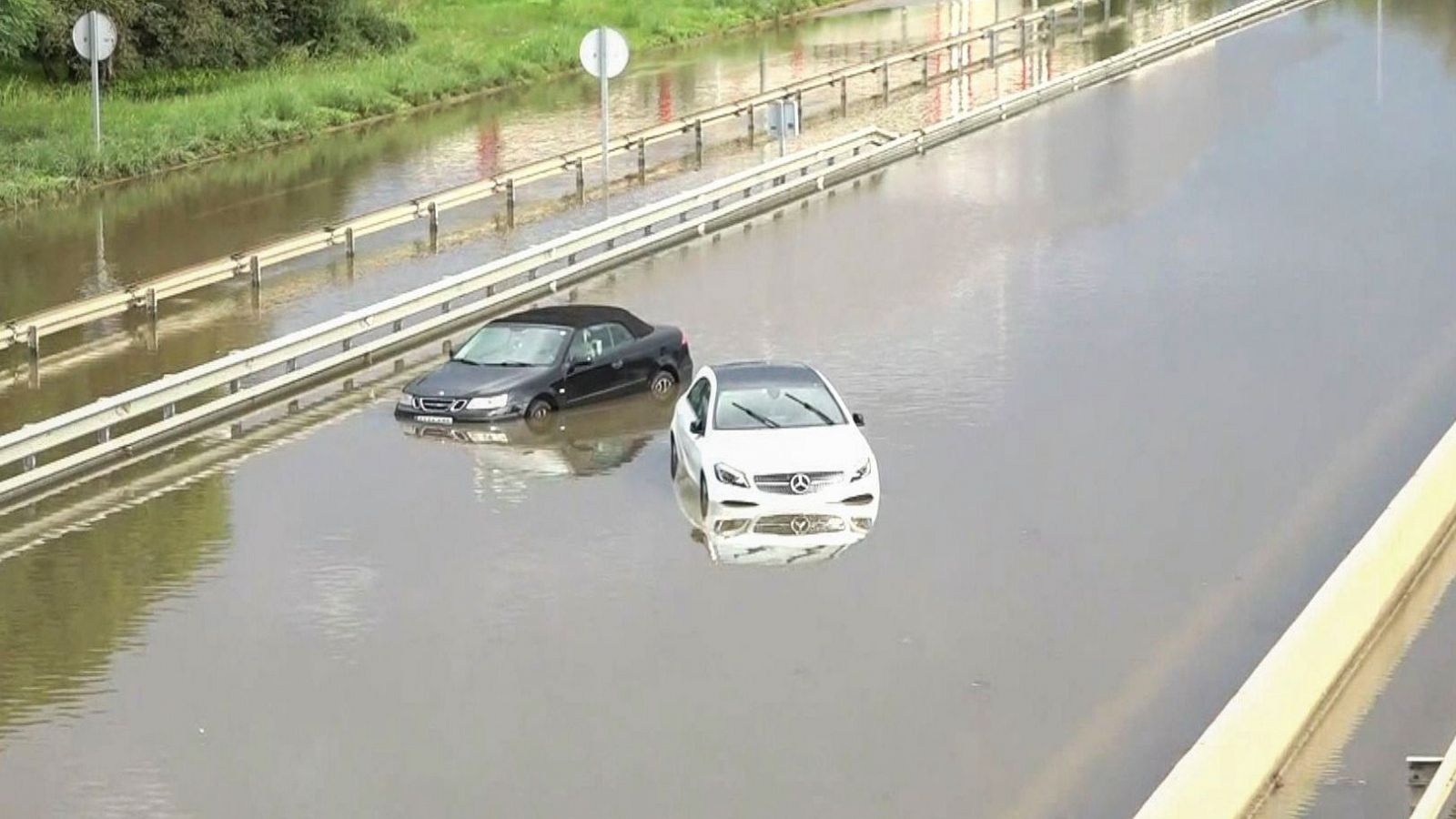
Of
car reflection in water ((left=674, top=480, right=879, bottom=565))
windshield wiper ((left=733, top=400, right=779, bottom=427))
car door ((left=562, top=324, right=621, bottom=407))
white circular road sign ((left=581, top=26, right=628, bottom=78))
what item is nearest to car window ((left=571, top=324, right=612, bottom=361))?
car door ((left=562, top=324, right=621, bottom=407))

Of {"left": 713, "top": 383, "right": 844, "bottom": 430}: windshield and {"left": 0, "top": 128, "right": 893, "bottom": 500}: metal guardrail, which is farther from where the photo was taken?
{"left": 0, "top": 128, "right": 893, "bottom": 500}: metal guardrail

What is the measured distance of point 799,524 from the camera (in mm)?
23094

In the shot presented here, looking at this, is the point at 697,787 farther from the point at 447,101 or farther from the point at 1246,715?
the point at 447,101

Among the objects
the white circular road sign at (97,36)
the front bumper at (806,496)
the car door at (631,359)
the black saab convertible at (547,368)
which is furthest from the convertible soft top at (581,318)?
the white circular road sign at (97,36)

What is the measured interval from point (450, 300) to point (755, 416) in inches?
362

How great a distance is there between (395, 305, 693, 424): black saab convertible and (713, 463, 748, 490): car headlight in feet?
14.7

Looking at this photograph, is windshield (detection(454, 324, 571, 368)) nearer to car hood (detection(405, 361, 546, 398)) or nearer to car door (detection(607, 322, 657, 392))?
car hood (detection(405, 361, 546, 398))

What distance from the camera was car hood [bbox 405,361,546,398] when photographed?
90.0 ft

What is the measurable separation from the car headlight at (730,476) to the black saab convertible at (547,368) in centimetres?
448

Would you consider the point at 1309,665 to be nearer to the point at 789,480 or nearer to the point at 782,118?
the point at 789,480

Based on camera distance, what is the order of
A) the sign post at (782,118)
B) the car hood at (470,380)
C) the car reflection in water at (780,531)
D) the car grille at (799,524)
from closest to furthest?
1. the car reflection in water at (780,531)
2. the car grille at (799,524)
3. the car hood at (470,380)
4. the sign post at (782,118)

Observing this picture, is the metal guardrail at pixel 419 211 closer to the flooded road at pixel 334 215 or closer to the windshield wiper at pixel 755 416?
the flooded road at pixel 334 215

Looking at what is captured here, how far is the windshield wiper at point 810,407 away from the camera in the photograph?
957 inches

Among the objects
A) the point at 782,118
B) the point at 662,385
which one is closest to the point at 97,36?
the point at 782,118
